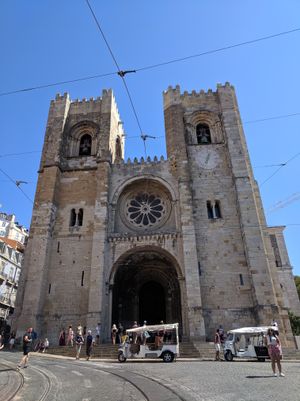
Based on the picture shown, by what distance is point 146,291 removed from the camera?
72.1ft

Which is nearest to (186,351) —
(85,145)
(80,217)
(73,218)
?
(80,217)

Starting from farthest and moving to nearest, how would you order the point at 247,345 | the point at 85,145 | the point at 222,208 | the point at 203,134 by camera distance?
the point at 85,145 < the point at 203,134 < the point at 222,208 < the point at 247,345

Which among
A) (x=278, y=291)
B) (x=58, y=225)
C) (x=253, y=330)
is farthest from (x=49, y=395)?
(x=58, y=225)

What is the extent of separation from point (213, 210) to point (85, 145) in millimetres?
11000

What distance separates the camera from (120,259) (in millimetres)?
17891

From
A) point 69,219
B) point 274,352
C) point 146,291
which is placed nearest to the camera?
point 274,352

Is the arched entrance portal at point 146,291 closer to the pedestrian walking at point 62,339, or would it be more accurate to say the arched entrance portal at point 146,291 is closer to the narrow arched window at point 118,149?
the pedestrian walking at point 62,339

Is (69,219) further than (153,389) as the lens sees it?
Yes

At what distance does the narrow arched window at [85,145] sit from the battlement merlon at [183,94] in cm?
635

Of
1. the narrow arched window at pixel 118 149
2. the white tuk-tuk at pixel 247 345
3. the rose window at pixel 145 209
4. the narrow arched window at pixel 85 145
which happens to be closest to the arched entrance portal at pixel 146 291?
the rose window at pixel 145 209

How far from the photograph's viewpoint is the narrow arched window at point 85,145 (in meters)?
23.2

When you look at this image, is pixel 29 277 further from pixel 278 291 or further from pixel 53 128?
pixel 278 291

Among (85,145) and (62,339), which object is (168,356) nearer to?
(62,339)

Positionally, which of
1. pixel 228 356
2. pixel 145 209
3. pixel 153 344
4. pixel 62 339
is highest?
pixel 145 209
